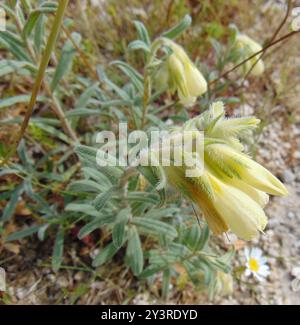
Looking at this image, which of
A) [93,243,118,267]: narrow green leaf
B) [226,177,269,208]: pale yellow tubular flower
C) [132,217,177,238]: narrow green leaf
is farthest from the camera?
[93,243,118,267]: narrow green leaf

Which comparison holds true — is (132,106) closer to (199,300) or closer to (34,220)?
(34,220)

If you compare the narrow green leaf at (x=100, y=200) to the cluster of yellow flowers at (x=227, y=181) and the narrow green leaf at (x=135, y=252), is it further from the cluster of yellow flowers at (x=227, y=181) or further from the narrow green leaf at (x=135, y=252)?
the narrow green leaf at (x=135, y=252)

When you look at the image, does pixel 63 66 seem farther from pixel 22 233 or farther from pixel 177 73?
pixel 22 233

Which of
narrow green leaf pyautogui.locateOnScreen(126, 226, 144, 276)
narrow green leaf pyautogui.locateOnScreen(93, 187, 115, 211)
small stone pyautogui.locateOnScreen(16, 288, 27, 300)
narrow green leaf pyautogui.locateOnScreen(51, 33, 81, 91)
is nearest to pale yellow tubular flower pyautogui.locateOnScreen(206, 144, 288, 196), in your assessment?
narrow green leaf pyautogui.locateOnScreen(93, 187, 115, 211)

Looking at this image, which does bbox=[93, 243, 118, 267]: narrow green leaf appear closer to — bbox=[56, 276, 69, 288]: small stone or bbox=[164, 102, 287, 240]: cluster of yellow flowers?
bbox=[56, 276, 69, 288]: small stone

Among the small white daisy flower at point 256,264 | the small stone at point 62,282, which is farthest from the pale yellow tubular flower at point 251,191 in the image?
the small stone at point 62,282

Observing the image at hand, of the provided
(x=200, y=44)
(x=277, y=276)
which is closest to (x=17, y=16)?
(x=200, y=44)
